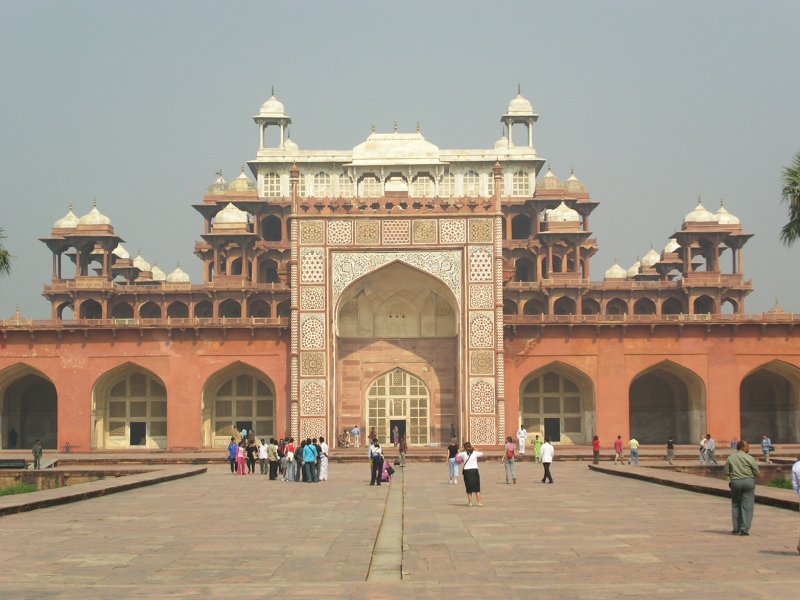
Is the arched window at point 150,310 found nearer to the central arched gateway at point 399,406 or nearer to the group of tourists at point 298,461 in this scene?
the central arched gateway at point 399,406

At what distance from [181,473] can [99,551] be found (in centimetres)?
1109

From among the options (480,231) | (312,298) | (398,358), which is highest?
(480,231)

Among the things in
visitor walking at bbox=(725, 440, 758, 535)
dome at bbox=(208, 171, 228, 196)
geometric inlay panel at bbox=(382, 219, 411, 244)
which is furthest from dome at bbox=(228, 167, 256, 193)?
visitor walking at bbox=(725, 440, 758, 535)

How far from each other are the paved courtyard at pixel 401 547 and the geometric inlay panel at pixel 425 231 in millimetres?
14782

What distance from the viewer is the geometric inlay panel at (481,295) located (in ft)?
96.2

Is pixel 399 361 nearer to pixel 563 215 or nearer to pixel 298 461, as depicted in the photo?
pixel 563 215

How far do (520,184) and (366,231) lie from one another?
1382 centimetres

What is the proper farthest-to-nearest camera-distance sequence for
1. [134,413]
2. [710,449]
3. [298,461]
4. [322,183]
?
[322,183] < [134,413] < [710,449] < [298,461]

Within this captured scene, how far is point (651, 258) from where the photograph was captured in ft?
149

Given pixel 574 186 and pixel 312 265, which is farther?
pixel 574 186

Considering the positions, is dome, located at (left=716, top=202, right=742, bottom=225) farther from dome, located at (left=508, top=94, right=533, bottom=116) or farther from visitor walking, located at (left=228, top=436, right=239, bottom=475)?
visitor walking, located at (left=228, top=436, right=239, bottom=475)

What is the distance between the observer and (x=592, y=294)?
128ft

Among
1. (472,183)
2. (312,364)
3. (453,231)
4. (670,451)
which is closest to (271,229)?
(472,183)

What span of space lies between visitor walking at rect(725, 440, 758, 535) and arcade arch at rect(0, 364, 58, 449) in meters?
26.5
